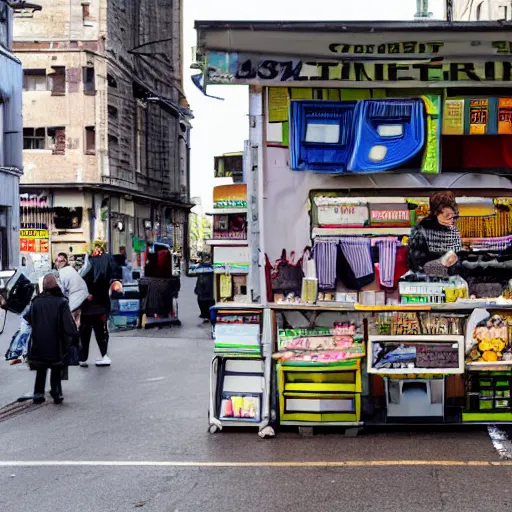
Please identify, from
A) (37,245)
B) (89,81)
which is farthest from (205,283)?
(89,81)

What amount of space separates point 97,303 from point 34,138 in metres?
31.3

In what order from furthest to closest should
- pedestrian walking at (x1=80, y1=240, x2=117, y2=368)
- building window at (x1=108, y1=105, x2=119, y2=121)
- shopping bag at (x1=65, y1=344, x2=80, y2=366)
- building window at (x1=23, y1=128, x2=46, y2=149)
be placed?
1. building window at (x1=108, y1=105, x2=119, y2=121)
2. building window at (x1=23, y1=128, x2=46, y2=149)
3. pedestrian walking at (x1=80, y1=240, x2=117, y2=368)
4. shopping bag at (x1=65, y1=344, x2=80, y2=366)

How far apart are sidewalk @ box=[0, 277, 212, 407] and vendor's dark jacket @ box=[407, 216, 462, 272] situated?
491 centimetres

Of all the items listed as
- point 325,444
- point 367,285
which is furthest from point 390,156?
point 325,444

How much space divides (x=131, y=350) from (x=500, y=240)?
357 inches

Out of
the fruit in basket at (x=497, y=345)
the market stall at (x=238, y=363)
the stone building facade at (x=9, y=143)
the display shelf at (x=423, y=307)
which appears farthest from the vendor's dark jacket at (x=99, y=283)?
the stone building facade at (x=9, y=143)

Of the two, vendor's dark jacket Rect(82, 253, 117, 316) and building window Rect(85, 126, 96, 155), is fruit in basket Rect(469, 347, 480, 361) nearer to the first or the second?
vendor's dark jacket Rect(82, 253, 117, 316)

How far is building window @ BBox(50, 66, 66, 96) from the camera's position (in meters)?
43.6

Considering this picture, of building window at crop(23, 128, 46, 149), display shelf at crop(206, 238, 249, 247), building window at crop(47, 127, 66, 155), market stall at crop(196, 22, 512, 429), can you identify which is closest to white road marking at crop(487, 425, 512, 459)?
market stall at crop(196, 22, 512, 429)

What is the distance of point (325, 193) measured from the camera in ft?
30.0

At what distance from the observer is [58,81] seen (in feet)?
144

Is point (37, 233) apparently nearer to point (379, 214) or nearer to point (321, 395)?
point (379, 214)

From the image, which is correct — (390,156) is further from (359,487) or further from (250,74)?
(359,487)

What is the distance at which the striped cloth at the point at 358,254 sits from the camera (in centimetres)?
906
